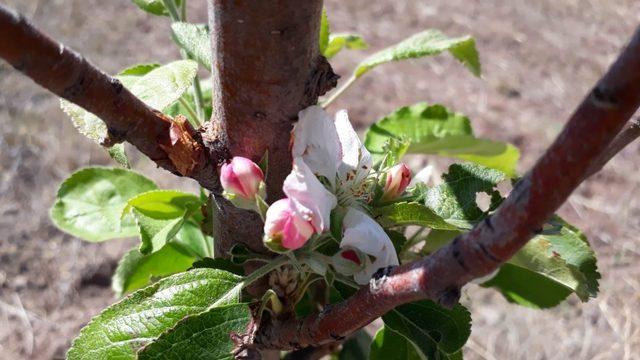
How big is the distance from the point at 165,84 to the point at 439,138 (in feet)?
1.50

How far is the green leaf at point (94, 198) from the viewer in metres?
1.16

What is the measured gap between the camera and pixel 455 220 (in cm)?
82

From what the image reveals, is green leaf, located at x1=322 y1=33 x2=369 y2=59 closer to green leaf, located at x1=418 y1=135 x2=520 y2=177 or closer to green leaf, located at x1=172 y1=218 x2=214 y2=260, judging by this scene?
green leaf, located at x1=418 y1=135 x2=520 y2=177

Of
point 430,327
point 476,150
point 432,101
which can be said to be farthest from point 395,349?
point 432,101

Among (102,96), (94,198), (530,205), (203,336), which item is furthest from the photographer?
(94,198)

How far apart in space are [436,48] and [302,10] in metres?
0.41

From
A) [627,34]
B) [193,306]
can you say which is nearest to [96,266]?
[193,306]

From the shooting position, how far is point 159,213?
3.14 ft

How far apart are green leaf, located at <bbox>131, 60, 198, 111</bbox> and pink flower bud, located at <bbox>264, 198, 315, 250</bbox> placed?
0.15 meters

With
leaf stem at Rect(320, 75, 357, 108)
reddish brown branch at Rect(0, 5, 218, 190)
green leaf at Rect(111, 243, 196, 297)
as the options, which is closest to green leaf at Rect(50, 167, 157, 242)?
green leaf at Rect(111, 243, 196, 297)

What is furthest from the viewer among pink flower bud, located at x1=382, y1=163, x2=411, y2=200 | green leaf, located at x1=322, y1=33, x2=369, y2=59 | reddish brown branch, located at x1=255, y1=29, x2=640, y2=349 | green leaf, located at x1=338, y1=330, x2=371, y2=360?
green leaf, located at x1=338, y1=330, x2=371, y2=360

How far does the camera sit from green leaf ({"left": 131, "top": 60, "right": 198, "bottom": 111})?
0.73m

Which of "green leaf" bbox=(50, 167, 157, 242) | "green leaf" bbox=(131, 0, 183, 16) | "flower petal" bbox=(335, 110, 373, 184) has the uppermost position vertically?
"green leaf" bbox=(131, 0, 183, 16)

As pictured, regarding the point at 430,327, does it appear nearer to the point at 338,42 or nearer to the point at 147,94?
the point at 147,94
